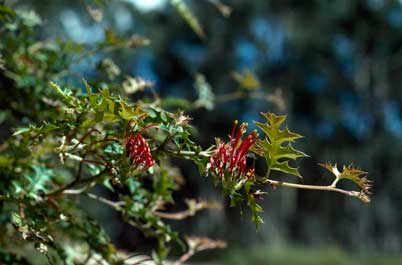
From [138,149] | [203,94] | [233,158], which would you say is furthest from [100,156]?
[203,94]

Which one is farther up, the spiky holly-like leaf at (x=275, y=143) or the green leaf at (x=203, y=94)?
the green leaf at (x=203, y=94)

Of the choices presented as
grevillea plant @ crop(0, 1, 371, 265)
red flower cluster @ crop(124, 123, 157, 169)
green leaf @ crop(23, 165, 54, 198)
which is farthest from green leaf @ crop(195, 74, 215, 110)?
red flower cluster @ crop(124, 123, 157, 169)

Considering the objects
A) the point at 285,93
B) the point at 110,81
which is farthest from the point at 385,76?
the point at 110,81

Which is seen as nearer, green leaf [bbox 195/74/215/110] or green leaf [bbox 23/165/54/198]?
green leaf [bbox 23/165/54/198]

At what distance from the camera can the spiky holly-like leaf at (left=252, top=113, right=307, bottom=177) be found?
0.94 metres

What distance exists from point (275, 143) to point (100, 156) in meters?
0.32

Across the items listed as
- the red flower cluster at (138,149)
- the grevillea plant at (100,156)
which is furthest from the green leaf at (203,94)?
the red flower cluster at (138,149)

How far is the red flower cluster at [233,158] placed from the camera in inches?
37.3

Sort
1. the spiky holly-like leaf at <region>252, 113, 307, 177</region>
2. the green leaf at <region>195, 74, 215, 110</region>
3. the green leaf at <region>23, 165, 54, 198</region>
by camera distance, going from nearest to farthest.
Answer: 1. the spiky holly-like leaf at <region>252, 113, 307, 177</region>
2. the green leaf at <region>23, 165, 54, 198</region>
3. the green leaf at <region>195, 74, 215, 110</region>

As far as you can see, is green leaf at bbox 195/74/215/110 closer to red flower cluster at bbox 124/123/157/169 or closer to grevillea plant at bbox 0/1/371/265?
grevillea plant at bbox 0/1/371/265

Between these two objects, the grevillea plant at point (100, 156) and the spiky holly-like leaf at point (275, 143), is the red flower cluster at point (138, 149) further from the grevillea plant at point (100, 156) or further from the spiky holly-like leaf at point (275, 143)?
the spiky holly-like leaf at point (275, 143)

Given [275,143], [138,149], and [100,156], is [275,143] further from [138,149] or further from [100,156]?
[100,156]

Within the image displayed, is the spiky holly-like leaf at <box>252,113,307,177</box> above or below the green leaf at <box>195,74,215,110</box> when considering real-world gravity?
below

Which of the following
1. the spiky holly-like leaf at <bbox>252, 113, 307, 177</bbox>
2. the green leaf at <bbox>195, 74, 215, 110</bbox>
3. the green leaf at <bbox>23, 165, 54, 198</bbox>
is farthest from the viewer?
the green leaf at <bbox>195, 74, 215, 110</bbox>
